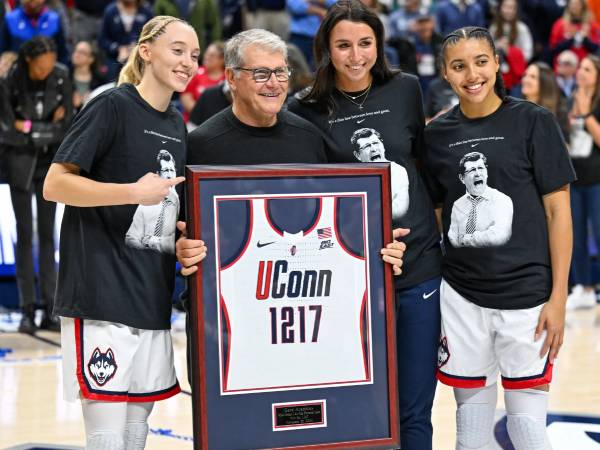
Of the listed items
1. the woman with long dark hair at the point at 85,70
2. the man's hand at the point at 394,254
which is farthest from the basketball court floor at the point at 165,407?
the woman with long dark hair at the point at 85,70

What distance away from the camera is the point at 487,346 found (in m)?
3.08

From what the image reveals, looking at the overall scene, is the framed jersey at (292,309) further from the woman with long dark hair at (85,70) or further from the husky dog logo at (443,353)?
the woman with long dark hair at (85,70)

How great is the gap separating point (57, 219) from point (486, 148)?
4.42 meters

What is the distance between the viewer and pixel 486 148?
9.87ft

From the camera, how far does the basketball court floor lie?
4.42 metres

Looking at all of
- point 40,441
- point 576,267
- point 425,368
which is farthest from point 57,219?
point 425,368

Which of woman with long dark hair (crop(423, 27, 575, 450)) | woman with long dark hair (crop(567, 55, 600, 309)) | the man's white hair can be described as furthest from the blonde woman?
woman with long dark hair (crop(567, 55, 600, 309))

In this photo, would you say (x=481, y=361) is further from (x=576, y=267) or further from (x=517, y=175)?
(x=576, y=267)

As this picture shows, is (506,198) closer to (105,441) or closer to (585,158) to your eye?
(105,441)

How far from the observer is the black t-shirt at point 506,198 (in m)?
2.99

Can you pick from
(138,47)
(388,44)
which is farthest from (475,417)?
(388,44)

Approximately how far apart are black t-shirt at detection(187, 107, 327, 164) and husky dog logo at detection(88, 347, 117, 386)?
1.98 feet

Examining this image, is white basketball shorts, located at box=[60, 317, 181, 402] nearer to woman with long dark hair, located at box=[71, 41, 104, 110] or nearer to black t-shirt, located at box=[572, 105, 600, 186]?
black t-shirt, located at box=[572, 105, 600, 186]

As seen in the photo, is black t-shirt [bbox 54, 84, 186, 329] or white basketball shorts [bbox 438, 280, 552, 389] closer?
black t-shirt [bbox 54, 84, 186, 329]
